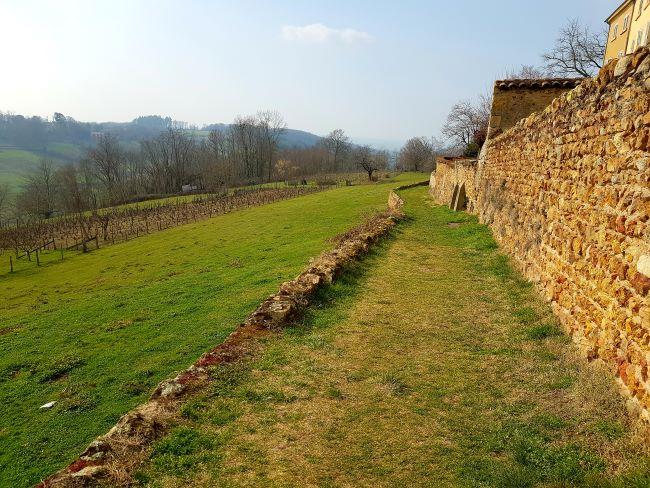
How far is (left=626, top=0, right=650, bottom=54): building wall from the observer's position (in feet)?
83.7

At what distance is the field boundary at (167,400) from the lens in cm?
366

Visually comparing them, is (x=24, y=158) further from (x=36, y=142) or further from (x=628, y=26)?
(x=628, y=26)

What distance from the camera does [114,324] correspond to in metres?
12.3

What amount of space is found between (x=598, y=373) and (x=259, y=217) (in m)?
29.1

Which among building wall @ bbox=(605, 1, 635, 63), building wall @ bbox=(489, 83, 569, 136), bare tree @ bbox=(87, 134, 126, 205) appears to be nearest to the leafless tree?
bare tree @ bbox=(87, 134, 126, 205)

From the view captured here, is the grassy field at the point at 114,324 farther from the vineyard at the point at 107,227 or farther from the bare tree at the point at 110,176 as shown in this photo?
the bare tree at the point at 110,176

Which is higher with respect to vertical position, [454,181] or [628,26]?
[628,26]

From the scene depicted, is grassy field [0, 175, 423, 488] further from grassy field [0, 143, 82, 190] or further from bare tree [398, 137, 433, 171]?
grassy field [0, 143, 82, 190]

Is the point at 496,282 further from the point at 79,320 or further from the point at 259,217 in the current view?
the point at 259,217

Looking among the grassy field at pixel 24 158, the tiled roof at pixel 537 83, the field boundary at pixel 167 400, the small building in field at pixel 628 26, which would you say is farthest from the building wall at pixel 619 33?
the grassy field at pixel 24 158

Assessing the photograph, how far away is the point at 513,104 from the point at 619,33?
22325 mm

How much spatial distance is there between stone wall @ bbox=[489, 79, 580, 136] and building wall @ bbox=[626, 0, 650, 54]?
1433 centimetres

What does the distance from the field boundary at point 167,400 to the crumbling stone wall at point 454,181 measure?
9.98 m

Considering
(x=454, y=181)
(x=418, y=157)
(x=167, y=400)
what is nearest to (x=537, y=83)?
(x=454, y=181)
